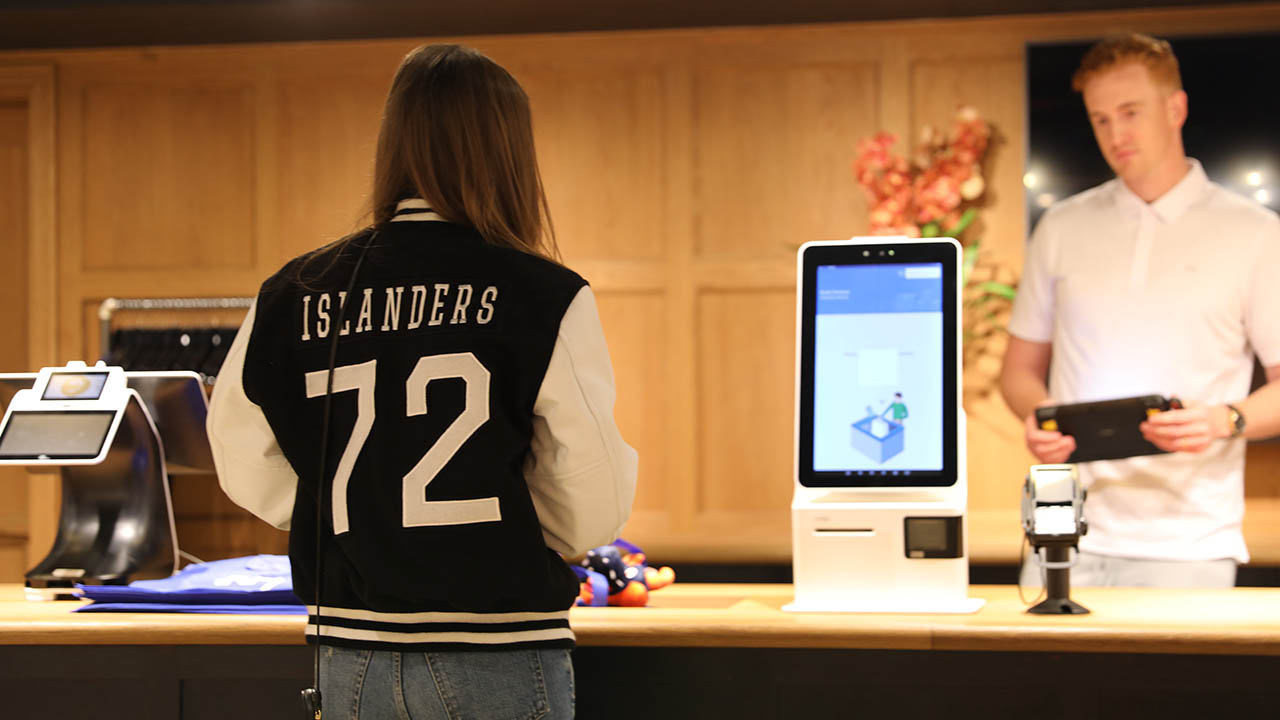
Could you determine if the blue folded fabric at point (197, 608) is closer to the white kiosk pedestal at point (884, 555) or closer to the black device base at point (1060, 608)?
the white kiosk pedestal at point (884, 555)

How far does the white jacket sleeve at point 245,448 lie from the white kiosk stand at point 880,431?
0.73m

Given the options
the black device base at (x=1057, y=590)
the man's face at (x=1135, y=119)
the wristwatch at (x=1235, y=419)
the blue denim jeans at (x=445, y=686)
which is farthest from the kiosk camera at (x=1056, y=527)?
the man's face at (x=1135, y=119)

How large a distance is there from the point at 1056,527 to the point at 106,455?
1614 millimetres

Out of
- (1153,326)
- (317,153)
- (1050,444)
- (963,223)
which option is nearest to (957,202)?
(963,223)

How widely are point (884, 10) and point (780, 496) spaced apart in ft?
5.58

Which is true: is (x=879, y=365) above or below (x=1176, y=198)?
below

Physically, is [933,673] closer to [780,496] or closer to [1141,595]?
[1141,595]

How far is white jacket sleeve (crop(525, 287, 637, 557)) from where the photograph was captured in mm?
1402

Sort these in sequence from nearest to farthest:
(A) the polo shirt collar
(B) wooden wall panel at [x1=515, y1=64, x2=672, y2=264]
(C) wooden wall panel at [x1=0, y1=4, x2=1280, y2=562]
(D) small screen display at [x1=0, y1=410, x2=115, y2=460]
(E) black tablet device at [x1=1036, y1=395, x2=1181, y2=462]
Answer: (D) small screen display at [x1=0, y1=410, x2=115, y2=460], (E) black tablet device at [x1=1036, y1=395, x2=1181, y2=462], (A) the polo shirt collar, (C) wooden wall panel at [x1=0, y1=4, x2=1280, y2=562], (B) wooden wall panel at [x1=515, y1=64, x2=672, y2=264]

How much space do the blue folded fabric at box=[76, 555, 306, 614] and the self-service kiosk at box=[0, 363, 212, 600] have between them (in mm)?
162

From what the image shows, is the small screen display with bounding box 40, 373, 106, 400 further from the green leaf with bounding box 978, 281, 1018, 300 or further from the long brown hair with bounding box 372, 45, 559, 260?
the green leaf with bounding box 978, 281, 1018, 300

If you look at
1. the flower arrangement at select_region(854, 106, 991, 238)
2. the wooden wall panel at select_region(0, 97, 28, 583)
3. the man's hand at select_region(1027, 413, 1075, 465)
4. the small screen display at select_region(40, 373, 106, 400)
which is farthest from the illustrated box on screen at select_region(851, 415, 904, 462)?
the wooden wall panel at select_region(0, 97, 28, 583)

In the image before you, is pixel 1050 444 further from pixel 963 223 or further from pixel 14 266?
pixel 14 266

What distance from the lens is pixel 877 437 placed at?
1.88m
